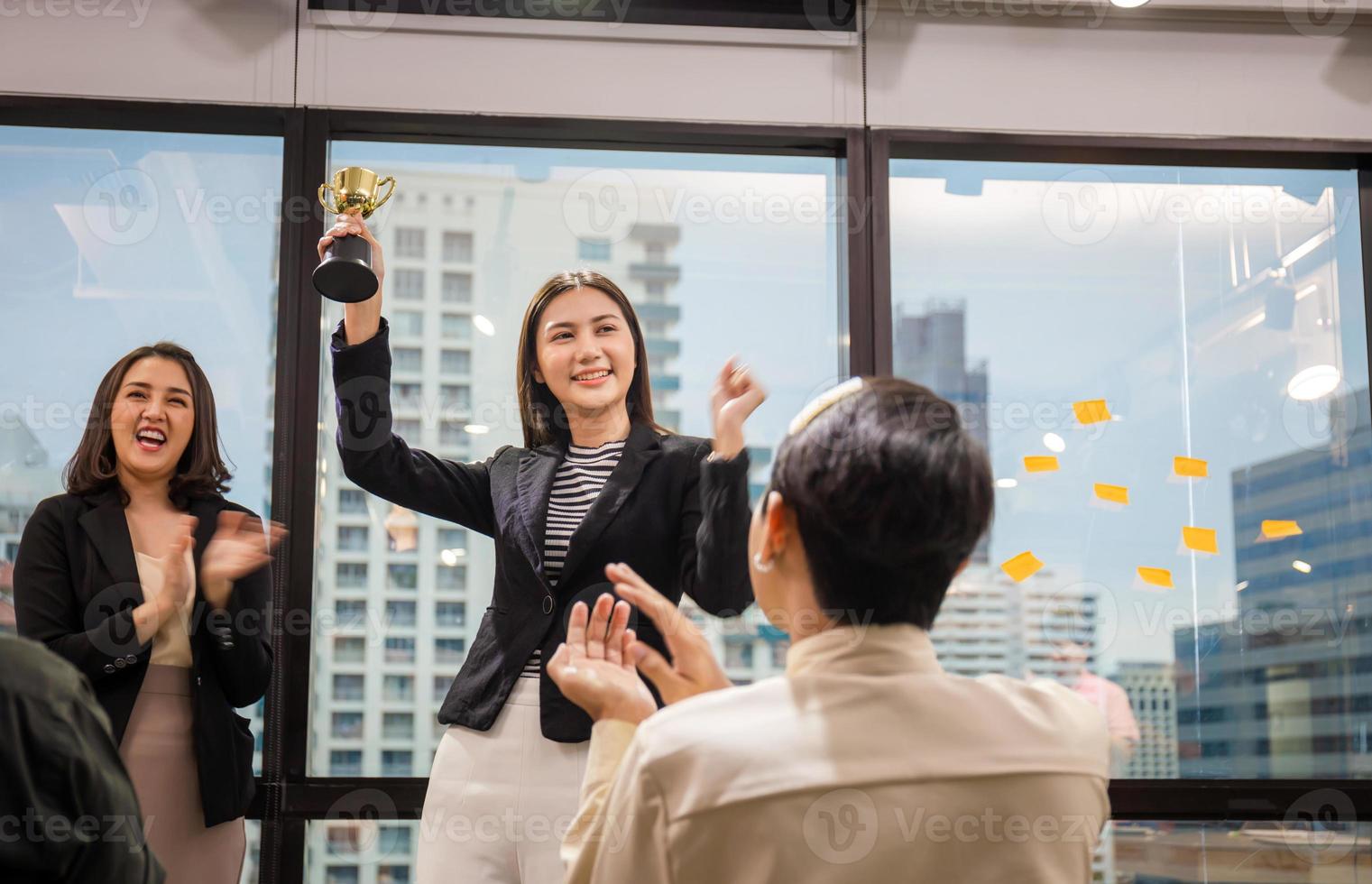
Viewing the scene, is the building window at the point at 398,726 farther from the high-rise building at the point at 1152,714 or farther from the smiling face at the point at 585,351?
the high-rise building at the point at 1152,714

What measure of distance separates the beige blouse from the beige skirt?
0.02 meters

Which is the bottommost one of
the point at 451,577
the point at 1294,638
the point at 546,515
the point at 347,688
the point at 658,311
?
the point at 347,688

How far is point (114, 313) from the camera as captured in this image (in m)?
3.00

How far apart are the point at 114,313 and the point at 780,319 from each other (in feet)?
5.49

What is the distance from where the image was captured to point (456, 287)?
3092 millimetres

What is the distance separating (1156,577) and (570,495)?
1684mm

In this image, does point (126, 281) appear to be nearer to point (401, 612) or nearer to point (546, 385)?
point (401, 612)

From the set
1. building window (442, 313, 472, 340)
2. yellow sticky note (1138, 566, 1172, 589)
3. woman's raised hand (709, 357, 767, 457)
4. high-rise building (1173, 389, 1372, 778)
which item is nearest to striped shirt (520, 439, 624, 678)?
woman's raised hand (709, 357, 767, 457)

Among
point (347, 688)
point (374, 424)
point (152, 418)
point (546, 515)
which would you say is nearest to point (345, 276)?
point (374, 424)

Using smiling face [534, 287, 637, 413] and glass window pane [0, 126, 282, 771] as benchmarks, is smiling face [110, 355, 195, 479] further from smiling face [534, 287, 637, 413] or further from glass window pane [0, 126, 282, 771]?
smiling face [534, 287, 637, 413]

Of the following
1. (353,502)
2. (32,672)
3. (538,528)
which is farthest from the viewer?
(353,502)

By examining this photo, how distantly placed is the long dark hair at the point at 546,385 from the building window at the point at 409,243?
0.78m

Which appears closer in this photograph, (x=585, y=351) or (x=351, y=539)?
(x=585, y=351)

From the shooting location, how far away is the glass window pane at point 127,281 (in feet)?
9.67
